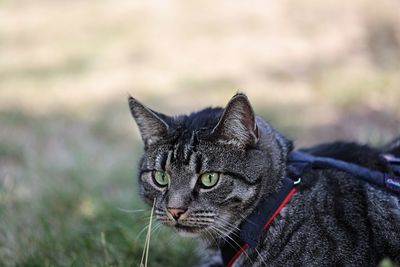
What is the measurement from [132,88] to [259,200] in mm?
5713

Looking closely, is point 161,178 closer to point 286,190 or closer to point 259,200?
point 259,200

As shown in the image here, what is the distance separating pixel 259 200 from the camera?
7.86 feet

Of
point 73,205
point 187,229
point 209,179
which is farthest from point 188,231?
point 73,205

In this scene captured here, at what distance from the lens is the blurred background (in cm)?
355

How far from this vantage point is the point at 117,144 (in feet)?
19.6

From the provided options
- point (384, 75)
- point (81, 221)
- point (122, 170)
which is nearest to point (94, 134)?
point (122, 170)

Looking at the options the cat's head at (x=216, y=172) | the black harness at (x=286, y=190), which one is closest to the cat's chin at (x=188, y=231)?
the cat's head at (x=216, y=172)

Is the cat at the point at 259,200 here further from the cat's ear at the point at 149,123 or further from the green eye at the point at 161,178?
the cat's ear at the point at 149,123

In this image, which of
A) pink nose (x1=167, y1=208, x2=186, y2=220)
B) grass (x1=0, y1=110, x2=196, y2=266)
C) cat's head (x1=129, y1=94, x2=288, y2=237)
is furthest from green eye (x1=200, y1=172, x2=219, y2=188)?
grass (x1=0, y1=110, x2=196, y2=266)

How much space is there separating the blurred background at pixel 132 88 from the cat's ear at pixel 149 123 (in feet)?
1.30

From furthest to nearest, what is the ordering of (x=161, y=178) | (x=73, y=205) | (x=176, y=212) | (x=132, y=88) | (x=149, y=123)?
(x=132, y=88), (x=73, y=205), (x=149, y=123), (x=161, y=178), (x=176, y=212)

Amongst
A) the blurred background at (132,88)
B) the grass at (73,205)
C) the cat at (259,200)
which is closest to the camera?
the cat at (259,200)

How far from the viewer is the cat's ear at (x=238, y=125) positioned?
230cm

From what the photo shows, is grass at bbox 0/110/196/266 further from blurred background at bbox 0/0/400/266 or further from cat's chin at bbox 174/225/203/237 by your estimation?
cat's chin at bbox 174/225/203/237
